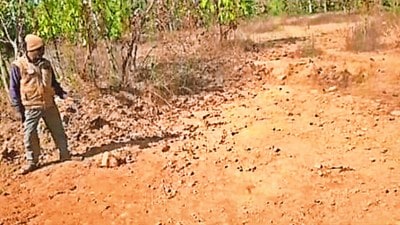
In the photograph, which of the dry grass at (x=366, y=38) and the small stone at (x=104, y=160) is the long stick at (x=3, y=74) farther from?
the dry grass at (x=366, y=38)

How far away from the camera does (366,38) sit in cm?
1059

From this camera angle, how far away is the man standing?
17.1ft

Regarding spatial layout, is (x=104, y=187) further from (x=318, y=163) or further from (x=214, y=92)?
(x=214, y=92)

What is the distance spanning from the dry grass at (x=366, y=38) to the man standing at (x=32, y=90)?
6.57 m

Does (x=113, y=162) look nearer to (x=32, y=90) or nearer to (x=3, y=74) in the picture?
(x=32, y=90)

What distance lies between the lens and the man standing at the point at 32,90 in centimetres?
521

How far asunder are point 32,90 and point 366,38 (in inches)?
282

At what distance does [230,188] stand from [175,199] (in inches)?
18.5

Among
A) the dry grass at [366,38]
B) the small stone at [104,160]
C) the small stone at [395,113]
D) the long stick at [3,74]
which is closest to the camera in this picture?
the small stone at [104,160]

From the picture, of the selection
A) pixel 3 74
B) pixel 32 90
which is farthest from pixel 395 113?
pixel 3 74

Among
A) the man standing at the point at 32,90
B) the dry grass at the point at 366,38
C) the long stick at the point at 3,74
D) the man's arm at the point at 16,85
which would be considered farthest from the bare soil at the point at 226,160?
the dry grass at the point at 366,38

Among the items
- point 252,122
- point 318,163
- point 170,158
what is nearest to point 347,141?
point 318,163

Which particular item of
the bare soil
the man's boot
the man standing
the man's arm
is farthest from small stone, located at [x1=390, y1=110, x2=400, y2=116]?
the man's arm

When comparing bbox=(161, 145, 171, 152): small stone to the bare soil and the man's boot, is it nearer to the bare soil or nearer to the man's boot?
the bare soil
